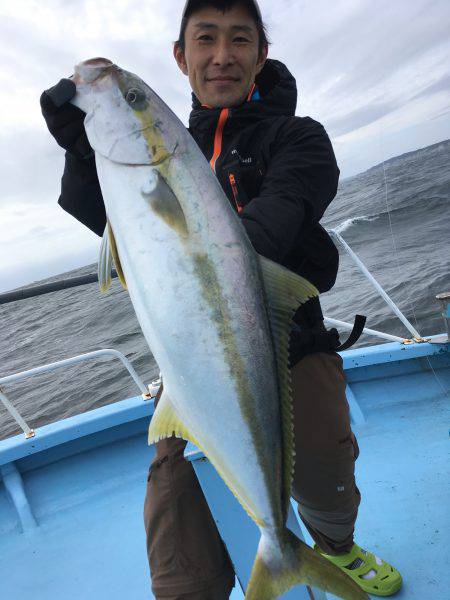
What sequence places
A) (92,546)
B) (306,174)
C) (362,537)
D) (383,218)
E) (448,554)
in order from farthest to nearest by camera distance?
1. (383,218)
2. (92,546)
3. (362,537)
4. (448,554)
5. (306,174)

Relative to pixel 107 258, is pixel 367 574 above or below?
below

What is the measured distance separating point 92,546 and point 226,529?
2.07 metres

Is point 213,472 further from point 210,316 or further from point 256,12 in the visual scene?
point 256,12

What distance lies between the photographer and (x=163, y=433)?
1.53 meters

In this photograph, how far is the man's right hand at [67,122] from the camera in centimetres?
152

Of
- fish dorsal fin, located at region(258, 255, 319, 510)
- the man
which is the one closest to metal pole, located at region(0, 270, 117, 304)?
the man

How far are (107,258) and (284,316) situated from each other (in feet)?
→ 2.17

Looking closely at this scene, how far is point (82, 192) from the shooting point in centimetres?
202

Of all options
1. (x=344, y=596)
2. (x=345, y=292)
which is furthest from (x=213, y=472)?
(x=345, y=292)

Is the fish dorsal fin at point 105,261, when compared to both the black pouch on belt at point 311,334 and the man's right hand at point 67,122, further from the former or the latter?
the black pouch on belt at point 311,334

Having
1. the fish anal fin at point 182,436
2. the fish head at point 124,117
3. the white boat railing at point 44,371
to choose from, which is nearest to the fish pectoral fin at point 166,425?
the fish anal fin at point 182,436

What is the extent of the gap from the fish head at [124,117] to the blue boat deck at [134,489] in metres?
2.48

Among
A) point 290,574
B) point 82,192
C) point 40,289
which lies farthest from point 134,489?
point 82,192

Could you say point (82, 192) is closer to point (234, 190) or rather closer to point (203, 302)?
point (234, 190)
